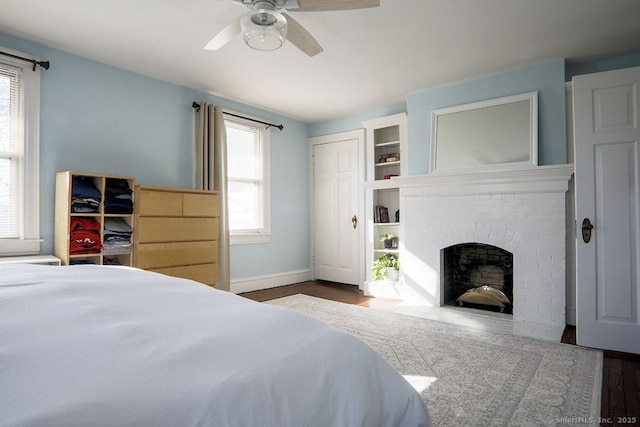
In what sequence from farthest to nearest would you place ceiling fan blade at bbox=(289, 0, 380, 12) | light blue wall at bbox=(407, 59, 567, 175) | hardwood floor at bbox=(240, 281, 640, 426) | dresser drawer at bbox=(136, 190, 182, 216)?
light blue wall at bbox=(407, 59, 567, 175) → dresser drawer at bbox=(136, 190, 182, 216) → ceiling fan blade at bbox=(289, 0, 380, 12) → hardwood floor at bbox=(240, 281, 640, 426)

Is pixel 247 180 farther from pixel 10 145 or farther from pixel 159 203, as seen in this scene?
pixel 10 145

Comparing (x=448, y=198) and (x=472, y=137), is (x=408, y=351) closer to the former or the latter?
(x=448, y=198)

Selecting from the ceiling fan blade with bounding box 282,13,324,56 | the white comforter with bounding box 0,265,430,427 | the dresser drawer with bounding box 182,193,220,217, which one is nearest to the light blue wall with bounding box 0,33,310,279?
the dresser drawer with bounding box 182,193,220,217

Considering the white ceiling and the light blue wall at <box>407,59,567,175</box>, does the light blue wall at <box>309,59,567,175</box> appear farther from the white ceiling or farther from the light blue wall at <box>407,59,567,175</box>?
the white ceiling

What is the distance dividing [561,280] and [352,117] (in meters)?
3.29

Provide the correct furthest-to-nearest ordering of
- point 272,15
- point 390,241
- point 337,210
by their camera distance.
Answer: point 337,210
point 390,241
point 272,15

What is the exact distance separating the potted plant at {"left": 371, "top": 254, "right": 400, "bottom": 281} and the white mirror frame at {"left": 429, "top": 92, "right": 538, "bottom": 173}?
130 centimetres

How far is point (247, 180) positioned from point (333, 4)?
309 cm

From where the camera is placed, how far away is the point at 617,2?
2.57 metres

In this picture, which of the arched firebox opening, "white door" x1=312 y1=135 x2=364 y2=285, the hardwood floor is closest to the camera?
the hardwood floor

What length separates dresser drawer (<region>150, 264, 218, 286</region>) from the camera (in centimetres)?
352

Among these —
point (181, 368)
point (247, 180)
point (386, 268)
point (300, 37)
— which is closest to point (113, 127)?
point (247, 180)

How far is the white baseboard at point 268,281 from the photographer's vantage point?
186 inches

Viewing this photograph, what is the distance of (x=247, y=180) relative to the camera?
4926 millimetres
